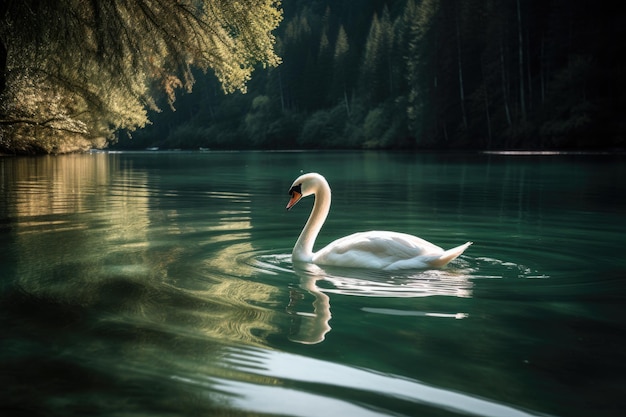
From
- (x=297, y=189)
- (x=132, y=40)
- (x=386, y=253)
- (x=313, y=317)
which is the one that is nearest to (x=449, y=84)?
(x=132, y=40)

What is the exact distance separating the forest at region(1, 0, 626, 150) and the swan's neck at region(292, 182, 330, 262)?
12.4 metres

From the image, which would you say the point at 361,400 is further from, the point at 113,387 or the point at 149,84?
the point at 149,84

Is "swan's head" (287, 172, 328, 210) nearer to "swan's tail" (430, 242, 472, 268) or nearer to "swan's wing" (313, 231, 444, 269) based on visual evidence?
"swan's wing" (313, 231, 444, 269)

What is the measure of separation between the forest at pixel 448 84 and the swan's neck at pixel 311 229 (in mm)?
12419

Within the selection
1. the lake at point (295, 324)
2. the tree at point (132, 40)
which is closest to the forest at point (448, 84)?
the tree at point (132, 40)

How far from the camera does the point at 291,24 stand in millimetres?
105812

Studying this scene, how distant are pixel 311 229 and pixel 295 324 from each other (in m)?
3.02

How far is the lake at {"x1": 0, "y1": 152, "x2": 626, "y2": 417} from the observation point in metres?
3.59

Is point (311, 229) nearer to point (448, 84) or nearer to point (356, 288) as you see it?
point (356, 288)

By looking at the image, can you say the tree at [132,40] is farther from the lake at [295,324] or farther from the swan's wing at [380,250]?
the swan's wing at [380,250]

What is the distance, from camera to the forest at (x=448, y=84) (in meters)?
50.8

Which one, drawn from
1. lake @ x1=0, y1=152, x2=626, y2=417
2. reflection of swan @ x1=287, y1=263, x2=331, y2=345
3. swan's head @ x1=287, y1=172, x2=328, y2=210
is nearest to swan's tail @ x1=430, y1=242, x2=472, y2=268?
lake @ x1=0, y1=152, x2=626, y2=417

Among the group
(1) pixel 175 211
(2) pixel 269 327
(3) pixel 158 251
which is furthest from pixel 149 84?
(2) pixel 269 327

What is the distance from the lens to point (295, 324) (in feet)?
16.4
